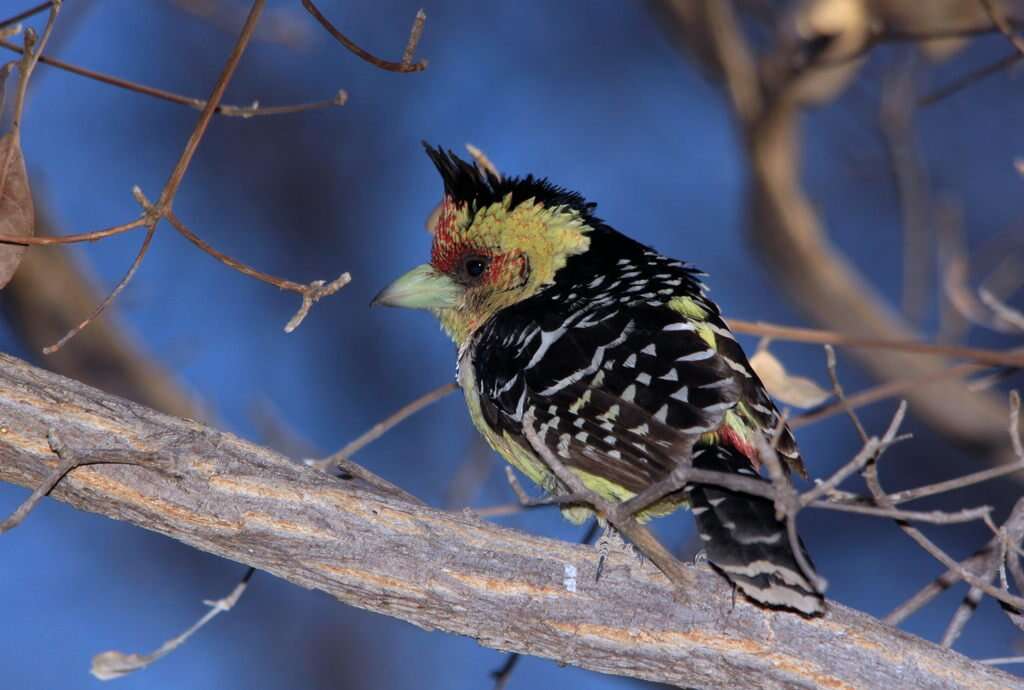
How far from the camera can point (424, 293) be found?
396cm

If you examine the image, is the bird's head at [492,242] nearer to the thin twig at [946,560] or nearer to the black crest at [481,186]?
the black crest at [481,186]

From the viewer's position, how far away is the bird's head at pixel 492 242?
392 cm

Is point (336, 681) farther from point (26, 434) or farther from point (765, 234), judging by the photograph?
point (26, 434)

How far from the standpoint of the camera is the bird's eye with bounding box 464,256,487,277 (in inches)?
156

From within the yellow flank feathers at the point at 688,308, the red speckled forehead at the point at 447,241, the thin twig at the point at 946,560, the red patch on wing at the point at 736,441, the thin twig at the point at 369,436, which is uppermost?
the red speckled forehead at the point at 447,241

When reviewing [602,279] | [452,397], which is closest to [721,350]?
[602,279]

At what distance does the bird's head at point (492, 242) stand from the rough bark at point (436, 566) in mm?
1266

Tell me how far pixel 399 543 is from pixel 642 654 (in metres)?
0.60

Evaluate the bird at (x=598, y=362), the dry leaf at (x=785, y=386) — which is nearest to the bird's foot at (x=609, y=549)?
the bird at (x=598, y=362)

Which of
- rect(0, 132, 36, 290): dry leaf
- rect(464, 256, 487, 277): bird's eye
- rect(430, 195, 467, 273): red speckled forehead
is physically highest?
rect(430, 195, 467, 273): red speckled forehead

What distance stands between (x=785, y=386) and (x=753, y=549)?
98 cm

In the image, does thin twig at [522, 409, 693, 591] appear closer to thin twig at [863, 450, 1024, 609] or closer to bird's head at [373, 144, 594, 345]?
thin twig at [863, 450, 1024, 609]

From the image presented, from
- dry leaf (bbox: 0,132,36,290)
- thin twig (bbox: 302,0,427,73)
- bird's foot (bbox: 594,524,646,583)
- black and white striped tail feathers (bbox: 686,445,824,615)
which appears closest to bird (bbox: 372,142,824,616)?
black and white striped tail feathers (bbox: 686,445,824,615)

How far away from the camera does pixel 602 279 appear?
369 cm
